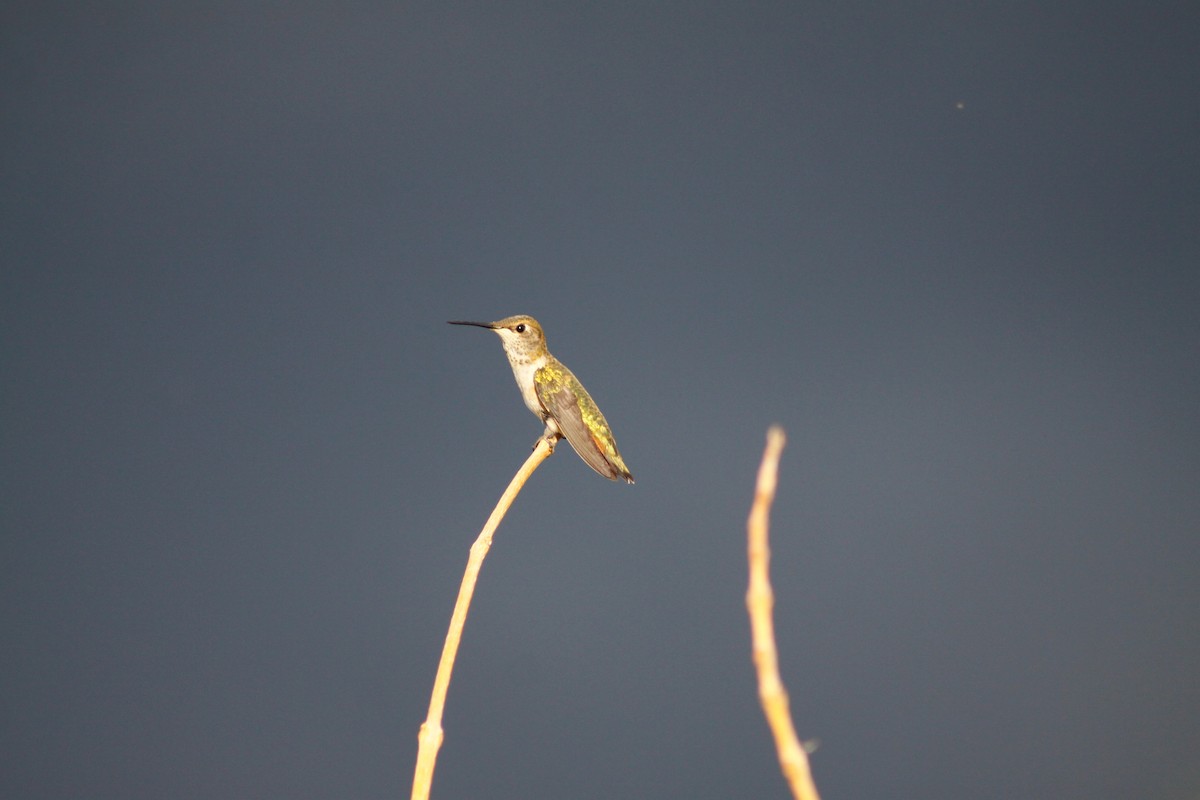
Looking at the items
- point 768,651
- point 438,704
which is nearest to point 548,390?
point 438,704

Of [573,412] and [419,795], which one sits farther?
[573,412]

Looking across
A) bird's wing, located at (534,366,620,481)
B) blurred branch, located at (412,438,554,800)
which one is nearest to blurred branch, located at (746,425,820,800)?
blurred branch, located at (412,438,554,800)

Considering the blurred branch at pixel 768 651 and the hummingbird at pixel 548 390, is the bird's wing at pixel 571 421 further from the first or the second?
the blurred branch at pixel 768 651

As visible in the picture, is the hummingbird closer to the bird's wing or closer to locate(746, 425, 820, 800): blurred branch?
the bird's wing

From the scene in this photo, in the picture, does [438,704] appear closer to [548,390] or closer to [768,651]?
[768,651]

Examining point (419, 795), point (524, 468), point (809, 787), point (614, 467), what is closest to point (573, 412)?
point (614, 467)

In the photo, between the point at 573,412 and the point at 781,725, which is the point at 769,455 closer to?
the point at 781,725

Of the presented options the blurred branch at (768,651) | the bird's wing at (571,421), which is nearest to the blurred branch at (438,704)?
the blurred branch at (768,651)
